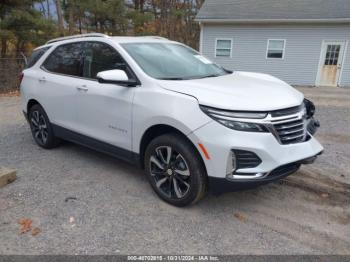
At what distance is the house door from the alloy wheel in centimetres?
1463

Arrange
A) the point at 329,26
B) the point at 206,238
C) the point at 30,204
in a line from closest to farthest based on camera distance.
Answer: the point at 206,238
the point at 30,204
the point at 329,26

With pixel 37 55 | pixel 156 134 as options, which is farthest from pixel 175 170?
pixel 37 55

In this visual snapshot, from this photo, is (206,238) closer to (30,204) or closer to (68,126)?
(30,204)

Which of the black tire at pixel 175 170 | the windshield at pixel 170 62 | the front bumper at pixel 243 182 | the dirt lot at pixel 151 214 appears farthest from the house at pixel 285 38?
the front bumper at pixel 243 182

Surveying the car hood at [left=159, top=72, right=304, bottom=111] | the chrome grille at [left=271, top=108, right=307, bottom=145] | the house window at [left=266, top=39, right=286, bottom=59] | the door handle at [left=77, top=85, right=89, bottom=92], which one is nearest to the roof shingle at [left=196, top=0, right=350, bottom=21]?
the house window at [left=266, top=39, right=286, bottom=59]

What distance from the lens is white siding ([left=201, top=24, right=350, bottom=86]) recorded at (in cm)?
1504

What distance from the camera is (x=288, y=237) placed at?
286 cm

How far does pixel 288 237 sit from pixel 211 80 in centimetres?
185

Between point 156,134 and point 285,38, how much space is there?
46.6 ft

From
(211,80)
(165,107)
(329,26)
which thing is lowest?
(165,107)

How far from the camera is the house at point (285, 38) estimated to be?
14903 millimetres

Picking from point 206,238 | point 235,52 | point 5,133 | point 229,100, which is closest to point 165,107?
point 229,100

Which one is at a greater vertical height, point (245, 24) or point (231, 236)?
point (245, 24)

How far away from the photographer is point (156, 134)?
3.43 m
